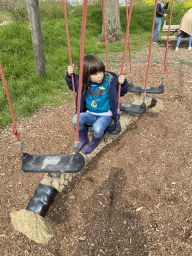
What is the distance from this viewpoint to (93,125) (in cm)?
211

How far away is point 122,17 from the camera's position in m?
9.43

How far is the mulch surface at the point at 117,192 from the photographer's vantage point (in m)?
1.62

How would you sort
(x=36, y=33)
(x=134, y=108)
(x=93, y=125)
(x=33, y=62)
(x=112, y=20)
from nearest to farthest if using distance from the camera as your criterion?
(x=93, y=125)
(x=134, y=108)
(x=36, y=33)
(x=33, y=62)
(x=112, y=20)

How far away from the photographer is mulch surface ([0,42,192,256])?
1.62 metres

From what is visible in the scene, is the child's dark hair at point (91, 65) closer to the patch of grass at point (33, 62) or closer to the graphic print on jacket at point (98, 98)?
the graphic print on jacket at point (98, 98)

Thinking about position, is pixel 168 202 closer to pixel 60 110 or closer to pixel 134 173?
pixel 134 173

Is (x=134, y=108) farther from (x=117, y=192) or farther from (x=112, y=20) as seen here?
(x=112, y=20)

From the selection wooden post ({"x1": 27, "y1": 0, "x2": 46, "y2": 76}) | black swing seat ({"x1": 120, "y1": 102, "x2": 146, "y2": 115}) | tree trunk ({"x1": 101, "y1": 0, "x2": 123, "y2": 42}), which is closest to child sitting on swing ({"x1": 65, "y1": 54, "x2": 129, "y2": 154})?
black swing seat ({"x1": 120, "y1": 102, "x2": 146, "y2": 115})

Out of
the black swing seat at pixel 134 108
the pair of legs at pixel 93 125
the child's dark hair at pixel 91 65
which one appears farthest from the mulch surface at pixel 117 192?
the child's dark hair at pixel 91 65

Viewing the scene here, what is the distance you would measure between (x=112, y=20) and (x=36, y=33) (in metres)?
4.27

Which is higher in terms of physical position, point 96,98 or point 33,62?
point 96,98

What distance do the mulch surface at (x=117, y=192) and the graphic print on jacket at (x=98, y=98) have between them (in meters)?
0.63

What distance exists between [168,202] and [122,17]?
9726mm

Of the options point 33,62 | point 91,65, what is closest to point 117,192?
point 91,65
